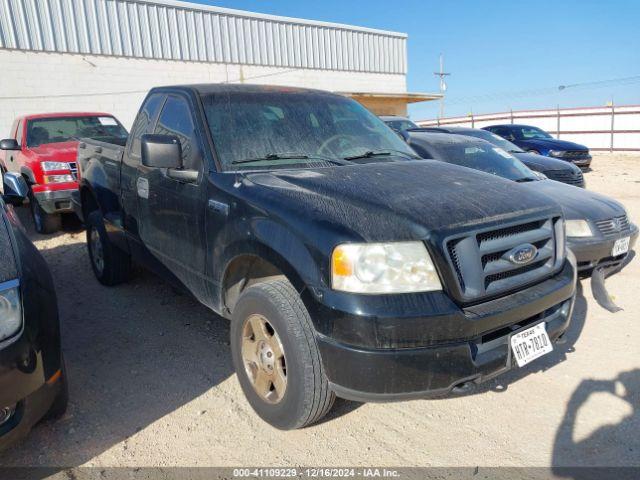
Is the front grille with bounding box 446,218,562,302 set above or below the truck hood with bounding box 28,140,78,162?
below

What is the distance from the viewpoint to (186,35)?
660 inches

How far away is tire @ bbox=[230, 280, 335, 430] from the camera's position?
231cm

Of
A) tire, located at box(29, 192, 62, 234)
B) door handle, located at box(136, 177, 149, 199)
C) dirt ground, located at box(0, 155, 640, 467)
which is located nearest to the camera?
dirt ground, located at box(0, 155, 640, 467)

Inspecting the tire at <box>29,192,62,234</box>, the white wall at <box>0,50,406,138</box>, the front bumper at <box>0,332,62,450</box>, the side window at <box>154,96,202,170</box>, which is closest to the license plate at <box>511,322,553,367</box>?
the side window at <box>154,96,202,170</box>

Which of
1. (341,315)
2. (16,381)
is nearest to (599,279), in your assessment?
(341,315)

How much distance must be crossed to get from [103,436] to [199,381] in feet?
2.24

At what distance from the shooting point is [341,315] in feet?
6.97

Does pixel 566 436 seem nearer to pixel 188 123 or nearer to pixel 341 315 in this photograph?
pixel 341 315

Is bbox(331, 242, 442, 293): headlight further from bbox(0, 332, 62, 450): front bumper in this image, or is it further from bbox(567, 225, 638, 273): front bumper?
bbox(567, 225, 638, 273): front bumper

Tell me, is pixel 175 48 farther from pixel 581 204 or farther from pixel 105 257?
pixel 581 204

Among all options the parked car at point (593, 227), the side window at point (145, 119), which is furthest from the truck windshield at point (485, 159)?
the side window at point (145, 119)

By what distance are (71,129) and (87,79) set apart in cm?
802

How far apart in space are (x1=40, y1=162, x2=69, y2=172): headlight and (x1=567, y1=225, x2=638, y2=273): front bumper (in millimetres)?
6323

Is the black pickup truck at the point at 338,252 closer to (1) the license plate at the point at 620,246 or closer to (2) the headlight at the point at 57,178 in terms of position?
(1) the license plate at the point at 620,246
